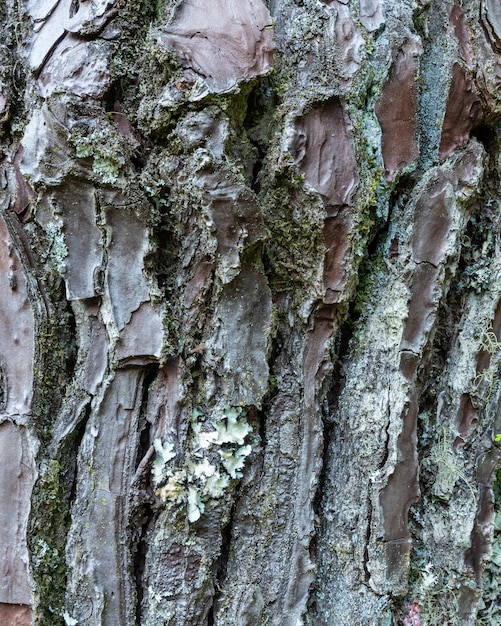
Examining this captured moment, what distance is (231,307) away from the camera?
3.30 ft

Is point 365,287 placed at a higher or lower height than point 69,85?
lower

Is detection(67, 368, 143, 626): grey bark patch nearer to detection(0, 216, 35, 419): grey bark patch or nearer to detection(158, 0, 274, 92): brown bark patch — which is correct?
detection(0, 216, 35, 419): grey bark patch

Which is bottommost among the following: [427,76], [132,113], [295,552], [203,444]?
[295,552]

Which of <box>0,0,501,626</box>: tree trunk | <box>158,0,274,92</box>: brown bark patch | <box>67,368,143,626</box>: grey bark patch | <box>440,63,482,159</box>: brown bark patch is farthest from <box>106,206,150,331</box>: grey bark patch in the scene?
<box>440,63,482,159</box>: brown bark patch

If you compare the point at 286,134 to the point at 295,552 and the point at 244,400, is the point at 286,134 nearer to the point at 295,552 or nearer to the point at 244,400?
the point at 244,400

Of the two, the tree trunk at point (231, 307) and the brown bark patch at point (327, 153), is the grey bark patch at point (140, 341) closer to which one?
the tree trunk at point (231, 307)

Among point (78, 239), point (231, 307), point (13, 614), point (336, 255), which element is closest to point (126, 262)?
point (78, 239)

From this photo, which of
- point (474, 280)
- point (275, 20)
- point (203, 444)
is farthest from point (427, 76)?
point (203, 444)

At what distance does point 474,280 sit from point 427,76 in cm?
45

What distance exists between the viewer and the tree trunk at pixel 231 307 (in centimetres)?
98

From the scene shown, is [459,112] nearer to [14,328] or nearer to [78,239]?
[78,239]

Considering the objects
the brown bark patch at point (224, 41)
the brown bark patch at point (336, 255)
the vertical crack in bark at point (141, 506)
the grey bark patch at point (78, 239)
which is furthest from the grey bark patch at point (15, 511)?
the brown bark patch at point (224, 41)

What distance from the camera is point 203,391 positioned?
3.32ft

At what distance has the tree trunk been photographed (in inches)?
38.6
